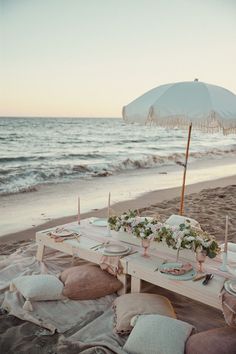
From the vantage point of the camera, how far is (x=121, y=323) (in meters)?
2.99

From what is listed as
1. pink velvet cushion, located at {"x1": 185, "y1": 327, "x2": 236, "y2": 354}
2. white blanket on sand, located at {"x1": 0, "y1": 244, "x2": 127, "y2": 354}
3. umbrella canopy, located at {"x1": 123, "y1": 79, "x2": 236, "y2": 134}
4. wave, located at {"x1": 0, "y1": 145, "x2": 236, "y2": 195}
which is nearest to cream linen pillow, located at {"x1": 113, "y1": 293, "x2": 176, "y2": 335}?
white blanket on sand, located at {"x1": 0, "y1": 244, "x2": 127, "y2": 354}

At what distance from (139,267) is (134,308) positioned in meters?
0.39

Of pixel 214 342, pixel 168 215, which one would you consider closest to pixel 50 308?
pixel 214 342

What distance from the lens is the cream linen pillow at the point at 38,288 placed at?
3369mm

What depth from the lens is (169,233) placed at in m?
3.42

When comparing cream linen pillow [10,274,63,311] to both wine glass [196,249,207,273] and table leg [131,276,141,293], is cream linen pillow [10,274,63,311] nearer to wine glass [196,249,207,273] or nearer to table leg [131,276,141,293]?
table leg [131,276,141,293]

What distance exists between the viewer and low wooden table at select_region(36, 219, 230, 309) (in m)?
2.92

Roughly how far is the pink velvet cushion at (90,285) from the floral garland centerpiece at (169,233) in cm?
52

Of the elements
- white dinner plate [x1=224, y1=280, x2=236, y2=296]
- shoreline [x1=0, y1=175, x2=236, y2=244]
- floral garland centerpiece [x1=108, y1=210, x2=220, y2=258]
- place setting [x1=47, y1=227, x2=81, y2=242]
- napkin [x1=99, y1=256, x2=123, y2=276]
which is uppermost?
floral garland centerpiece [x1=108, y1=210, x2=220, y2=258]

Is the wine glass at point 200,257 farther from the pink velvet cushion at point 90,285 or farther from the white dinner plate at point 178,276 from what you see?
the pink velvet cushion at point 90,285

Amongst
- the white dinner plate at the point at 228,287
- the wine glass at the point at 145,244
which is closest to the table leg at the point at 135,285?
the wine glass at the point at 145,244

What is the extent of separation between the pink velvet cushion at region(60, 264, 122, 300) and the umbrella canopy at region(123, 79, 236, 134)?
2.06 metres

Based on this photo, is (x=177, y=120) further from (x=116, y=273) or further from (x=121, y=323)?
(x=121, y=323)

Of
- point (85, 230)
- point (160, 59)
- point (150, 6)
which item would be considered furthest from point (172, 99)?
point (160, 59)
